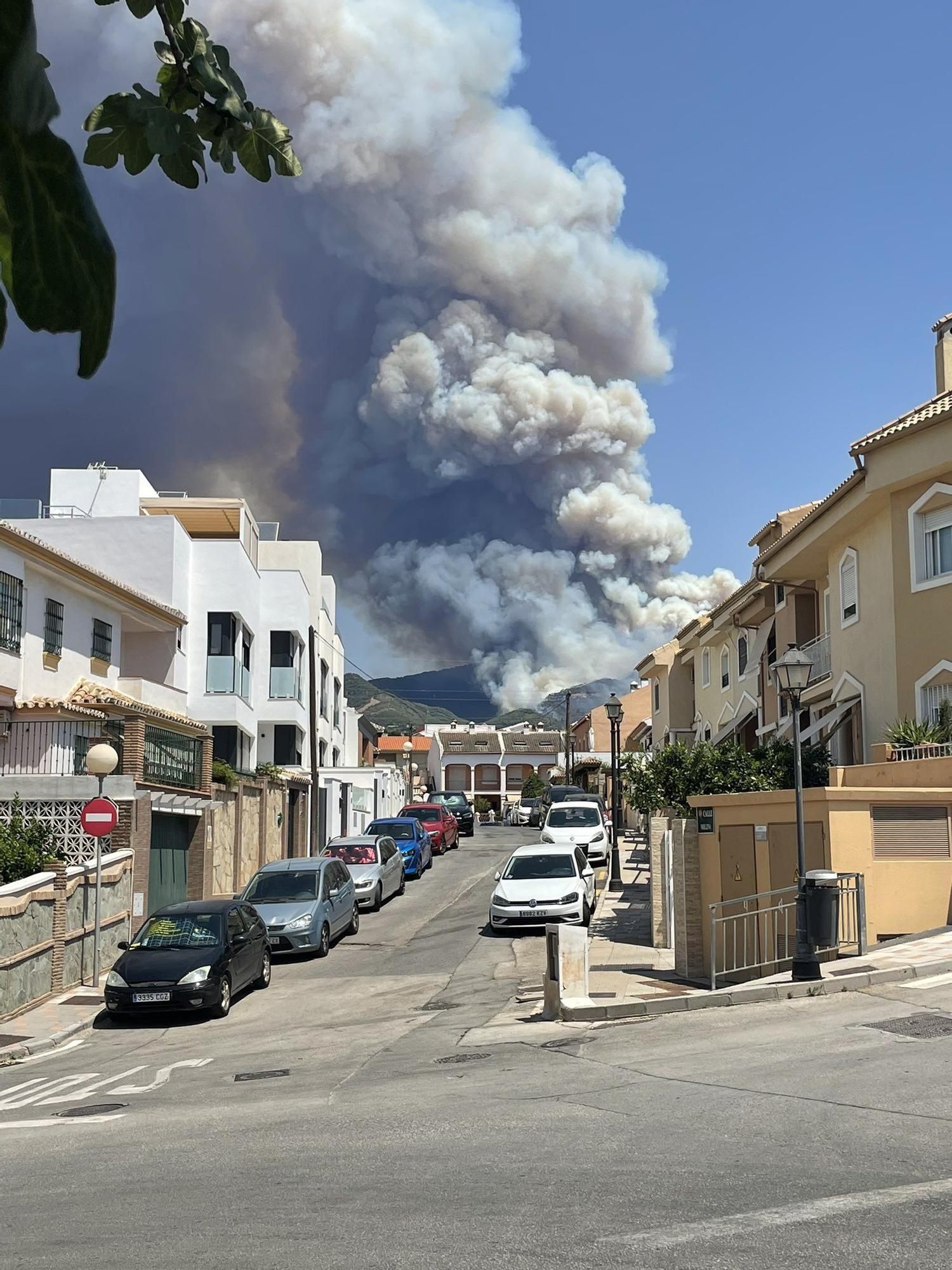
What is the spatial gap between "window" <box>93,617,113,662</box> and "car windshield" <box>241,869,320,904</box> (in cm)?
737

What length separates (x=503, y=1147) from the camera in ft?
25.7

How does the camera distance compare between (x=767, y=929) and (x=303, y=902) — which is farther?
(x=303, y=902)

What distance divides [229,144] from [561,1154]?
690 cm

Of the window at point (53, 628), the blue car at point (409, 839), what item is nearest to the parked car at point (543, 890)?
the window at point (53, 628)

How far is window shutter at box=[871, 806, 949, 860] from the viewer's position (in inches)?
630

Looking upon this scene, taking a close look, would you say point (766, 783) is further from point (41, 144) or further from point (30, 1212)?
point (41, 144)

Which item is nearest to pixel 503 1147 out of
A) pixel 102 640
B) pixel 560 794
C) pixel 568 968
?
pixel 568 968

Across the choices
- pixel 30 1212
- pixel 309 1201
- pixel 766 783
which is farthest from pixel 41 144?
pixel 766 783

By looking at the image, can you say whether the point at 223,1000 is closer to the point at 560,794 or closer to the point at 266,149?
the point at 266,149

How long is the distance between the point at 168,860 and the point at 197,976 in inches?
328

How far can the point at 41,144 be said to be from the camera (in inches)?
47.2

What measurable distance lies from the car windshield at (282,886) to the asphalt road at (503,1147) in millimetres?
7034

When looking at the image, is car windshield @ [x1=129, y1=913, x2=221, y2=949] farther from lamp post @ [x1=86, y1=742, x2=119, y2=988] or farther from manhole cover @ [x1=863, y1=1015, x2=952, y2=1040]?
manhole cover @ [x1=863, y1=1015, x2=952, y2=1040]

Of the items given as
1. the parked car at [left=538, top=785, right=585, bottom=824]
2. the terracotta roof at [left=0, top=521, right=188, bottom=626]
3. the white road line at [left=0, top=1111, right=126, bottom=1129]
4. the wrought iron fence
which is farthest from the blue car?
the white road line at [left=0, top=1111, right=126, bottom=1129]
